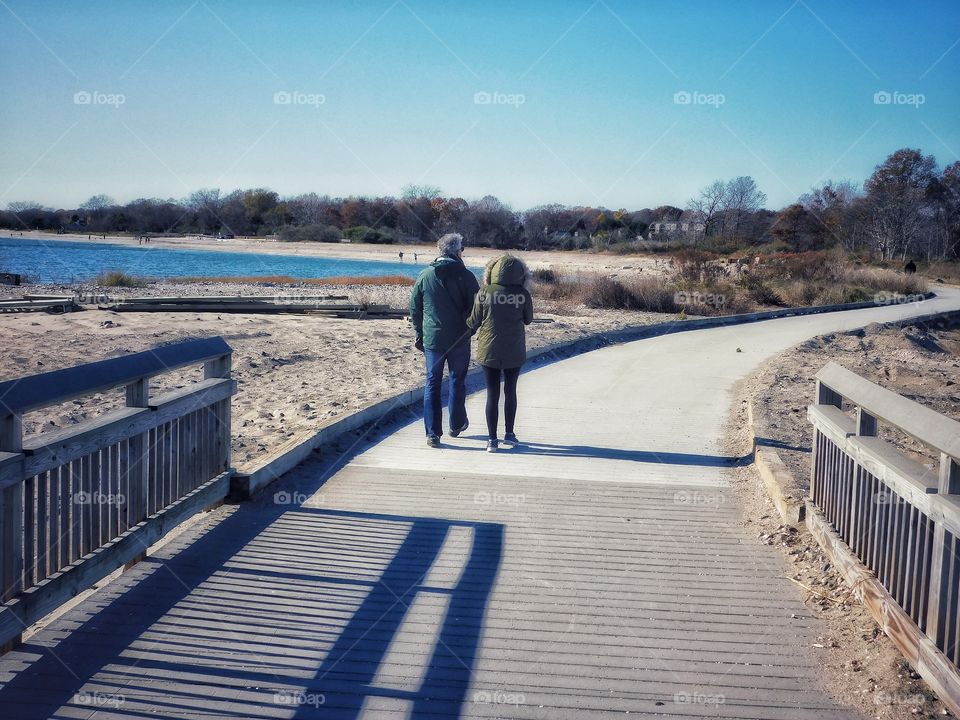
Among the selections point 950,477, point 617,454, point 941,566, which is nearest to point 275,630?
point 941,566

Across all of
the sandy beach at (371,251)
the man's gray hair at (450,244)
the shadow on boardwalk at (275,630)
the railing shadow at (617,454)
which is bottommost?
the shadow on boardwalk at (275,630)

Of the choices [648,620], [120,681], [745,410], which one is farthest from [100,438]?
[745,410]

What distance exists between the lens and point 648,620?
487 centimetres

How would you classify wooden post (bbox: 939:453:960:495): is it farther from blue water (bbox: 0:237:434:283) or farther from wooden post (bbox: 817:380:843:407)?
blue water (bbox: 0:237:434:283)

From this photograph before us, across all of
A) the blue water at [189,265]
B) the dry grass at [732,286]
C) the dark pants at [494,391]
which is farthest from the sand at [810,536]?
the blue water at [189,265]

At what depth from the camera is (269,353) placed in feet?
54.7

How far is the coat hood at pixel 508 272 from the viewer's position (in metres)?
8.15

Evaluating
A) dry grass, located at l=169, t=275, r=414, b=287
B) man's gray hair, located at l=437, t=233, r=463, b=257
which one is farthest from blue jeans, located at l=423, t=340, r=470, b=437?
dry grass, located at l=169, t=275, r=414, b=287

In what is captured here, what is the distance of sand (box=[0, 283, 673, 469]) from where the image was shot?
10.7 m

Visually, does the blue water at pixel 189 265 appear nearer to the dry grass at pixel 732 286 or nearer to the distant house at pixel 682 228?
the distant house at pixel 682 228

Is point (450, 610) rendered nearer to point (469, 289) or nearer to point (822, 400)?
point (822, 400)

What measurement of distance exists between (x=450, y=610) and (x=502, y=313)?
382cm

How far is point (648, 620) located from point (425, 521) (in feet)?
6.65

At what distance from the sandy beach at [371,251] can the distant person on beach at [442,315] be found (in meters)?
41.7
